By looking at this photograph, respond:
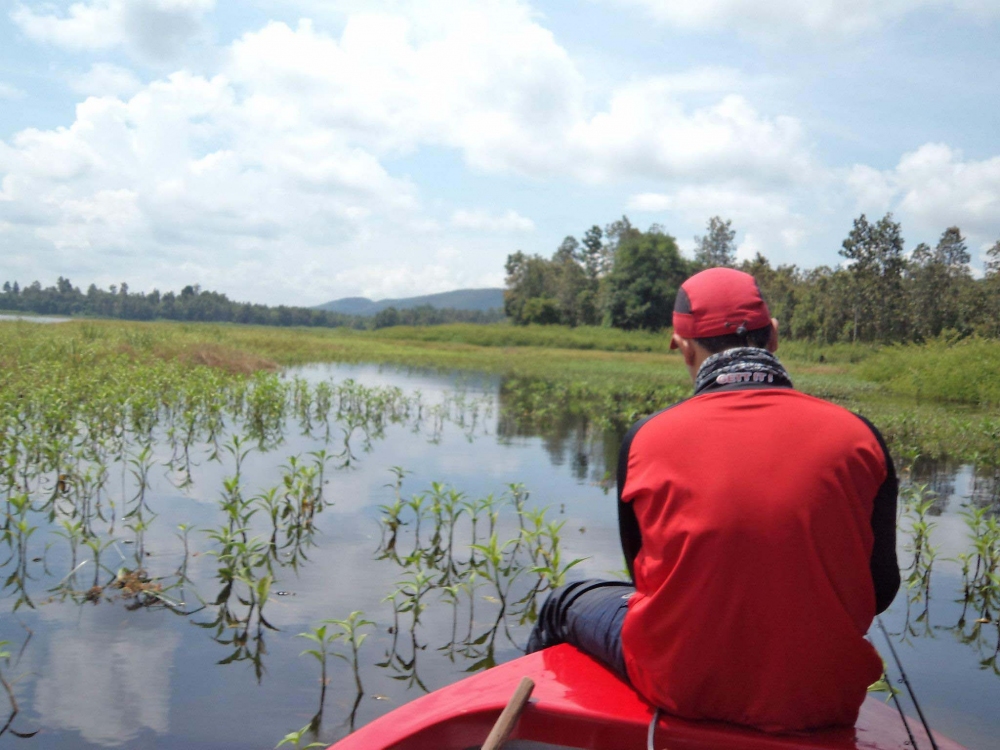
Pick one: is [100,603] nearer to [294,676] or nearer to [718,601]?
[294,676]

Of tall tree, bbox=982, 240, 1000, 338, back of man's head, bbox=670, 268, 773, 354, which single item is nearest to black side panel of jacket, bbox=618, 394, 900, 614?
back of man's head, bbox=670, 268, 773, 354

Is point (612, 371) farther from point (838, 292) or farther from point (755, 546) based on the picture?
point (755, 546)

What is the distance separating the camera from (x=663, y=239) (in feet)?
168

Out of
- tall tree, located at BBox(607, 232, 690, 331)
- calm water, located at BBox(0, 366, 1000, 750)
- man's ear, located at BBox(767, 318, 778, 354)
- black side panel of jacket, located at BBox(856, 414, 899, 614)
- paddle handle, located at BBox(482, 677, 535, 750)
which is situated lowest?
calm water, located at BBox(0, 366, 1000, 750)

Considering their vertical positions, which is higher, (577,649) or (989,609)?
(577,649)

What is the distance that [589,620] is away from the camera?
2338 mm

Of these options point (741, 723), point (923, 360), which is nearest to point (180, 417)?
point (741, 723)

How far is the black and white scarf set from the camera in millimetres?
1884

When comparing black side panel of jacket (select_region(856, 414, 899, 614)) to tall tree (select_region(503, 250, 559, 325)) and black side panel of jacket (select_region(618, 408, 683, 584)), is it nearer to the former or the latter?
black side panel of jacket (select_region(618, 408, 683, 584))

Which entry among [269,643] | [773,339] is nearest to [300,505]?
[269,643]

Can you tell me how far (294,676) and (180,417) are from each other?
734cm

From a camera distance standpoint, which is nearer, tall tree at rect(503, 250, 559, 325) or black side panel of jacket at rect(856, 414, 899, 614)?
black side panel of jacket at rect(856, 414, 899, 614)

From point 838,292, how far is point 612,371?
14697mm

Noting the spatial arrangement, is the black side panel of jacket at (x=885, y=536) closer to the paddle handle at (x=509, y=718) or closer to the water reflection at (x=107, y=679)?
the paddle handle at (x=509, y=718)
